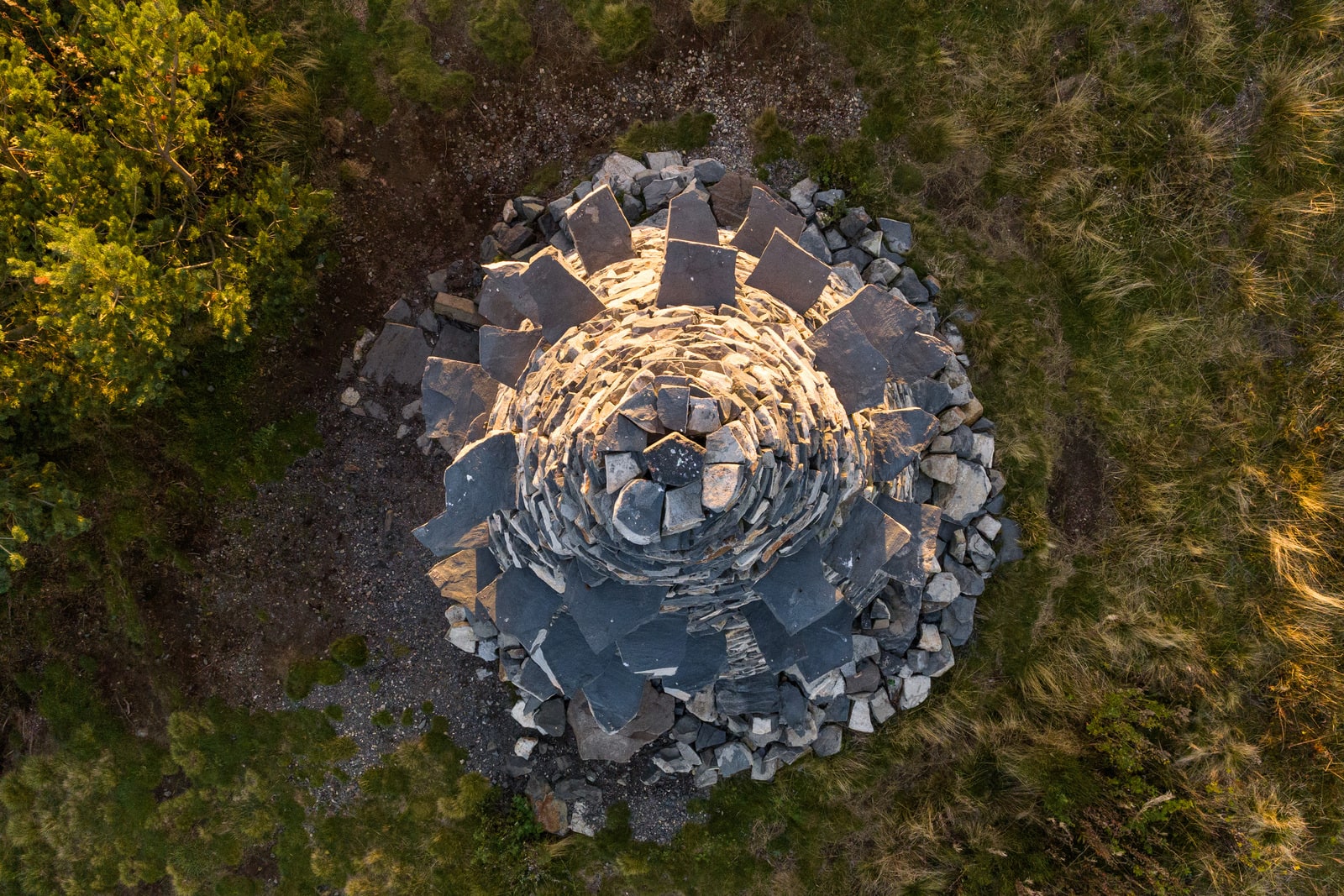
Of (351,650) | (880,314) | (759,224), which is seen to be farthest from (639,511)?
(351,650)

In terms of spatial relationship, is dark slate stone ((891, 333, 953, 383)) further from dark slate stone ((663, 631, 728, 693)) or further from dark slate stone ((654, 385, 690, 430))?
dark slate stone ((654, 385, 690, 430))

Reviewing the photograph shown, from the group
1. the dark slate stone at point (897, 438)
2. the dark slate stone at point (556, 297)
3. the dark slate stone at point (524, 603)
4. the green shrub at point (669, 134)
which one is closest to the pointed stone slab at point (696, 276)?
the dark slate stone at point (556, 297)

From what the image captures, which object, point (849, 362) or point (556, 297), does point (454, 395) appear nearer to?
point (556, 297)

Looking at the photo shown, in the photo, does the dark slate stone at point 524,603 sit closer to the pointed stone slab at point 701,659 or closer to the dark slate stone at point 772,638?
the pointed stone slab at point 701,659

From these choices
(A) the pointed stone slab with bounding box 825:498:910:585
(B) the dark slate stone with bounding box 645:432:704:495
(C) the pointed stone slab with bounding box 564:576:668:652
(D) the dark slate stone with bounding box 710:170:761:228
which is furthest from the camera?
(D) the dark slate stone with bounding box 710:170:761:228

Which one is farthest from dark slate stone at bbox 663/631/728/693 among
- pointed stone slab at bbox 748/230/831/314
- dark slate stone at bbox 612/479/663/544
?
pointed stone slab at bbox 748/230/831/314

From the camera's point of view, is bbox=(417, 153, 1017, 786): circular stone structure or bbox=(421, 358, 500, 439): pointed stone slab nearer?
bbox=(417, 153, 1017, 786): circular stone structure
